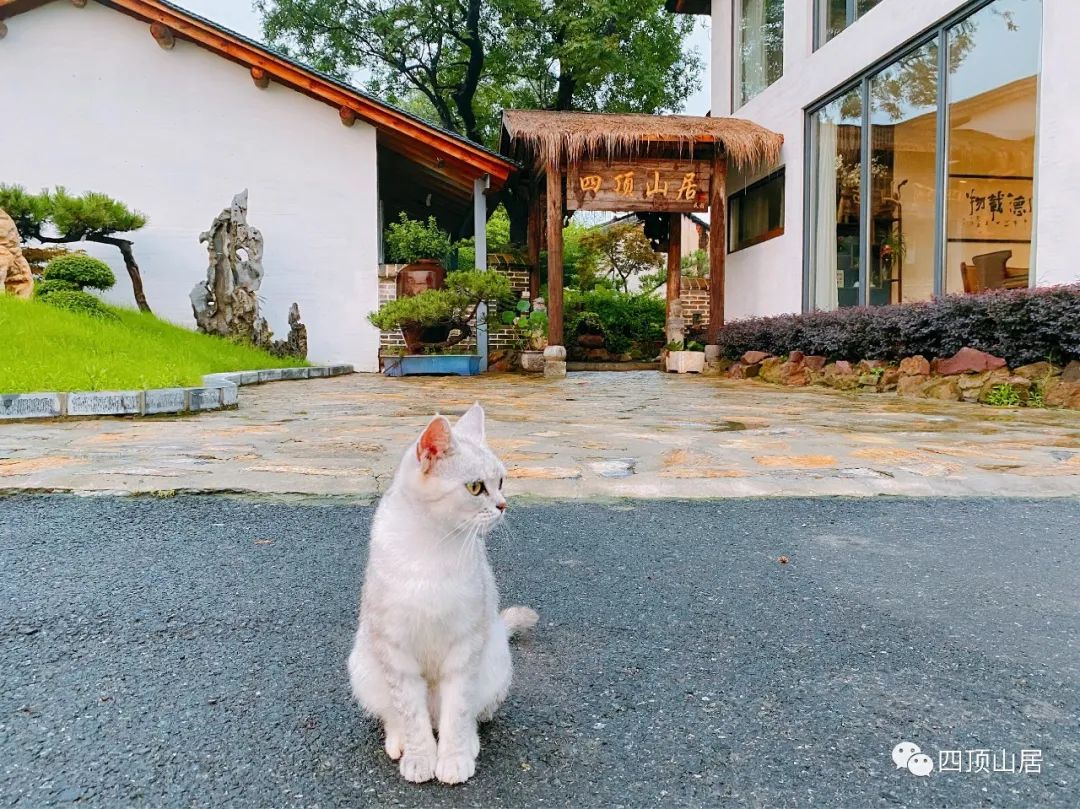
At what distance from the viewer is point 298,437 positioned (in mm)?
4688

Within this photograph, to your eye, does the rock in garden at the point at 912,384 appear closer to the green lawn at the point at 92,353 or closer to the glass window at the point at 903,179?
the glass window at the point at 903,179

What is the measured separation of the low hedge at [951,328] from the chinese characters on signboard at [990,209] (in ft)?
3.18

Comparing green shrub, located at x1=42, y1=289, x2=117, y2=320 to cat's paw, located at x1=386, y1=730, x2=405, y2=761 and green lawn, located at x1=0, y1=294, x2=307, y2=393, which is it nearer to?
green lawn, located at x1=0, y1=294, x2=307, y2=393

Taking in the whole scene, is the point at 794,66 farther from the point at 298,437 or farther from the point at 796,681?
the point at 796,681

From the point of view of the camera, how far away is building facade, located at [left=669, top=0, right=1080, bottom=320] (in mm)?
6906

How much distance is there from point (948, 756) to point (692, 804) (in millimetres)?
524

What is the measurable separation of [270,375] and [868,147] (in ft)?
27.8

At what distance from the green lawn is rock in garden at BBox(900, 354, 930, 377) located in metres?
7.06

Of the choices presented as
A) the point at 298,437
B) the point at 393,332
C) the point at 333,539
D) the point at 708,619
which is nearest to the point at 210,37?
the point at 393,332

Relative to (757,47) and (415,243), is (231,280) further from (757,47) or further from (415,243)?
(757,47)

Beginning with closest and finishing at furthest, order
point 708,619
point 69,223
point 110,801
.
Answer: point 110,801 < point 708,619 < point 69,223

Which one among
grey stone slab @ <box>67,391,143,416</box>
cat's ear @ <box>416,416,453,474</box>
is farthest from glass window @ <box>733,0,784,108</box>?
cat's ear @ <box>416,416,453,474</box>

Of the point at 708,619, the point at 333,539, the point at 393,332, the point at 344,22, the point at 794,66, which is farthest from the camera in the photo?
the point at 344,22

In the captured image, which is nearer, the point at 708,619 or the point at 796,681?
the point at 796,681
